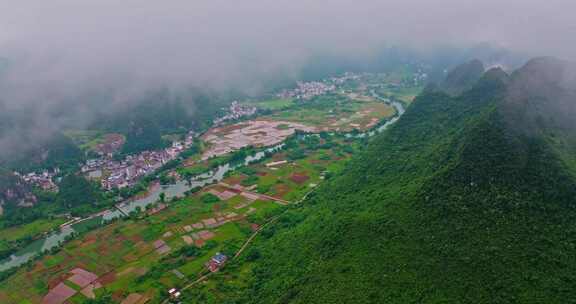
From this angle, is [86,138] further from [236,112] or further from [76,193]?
[76,193]

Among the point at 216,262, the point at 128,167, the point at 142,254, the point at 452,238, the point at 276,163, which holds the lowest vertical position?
the point at 128,167

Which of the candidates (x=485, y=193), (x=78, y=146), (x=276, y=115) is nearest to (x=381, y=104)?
(x=276, y=115)

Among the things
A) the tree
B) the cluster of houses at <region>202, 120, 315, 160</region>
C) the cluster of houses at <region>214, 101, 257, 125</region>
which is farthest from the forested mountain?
the cluster of houses at <region>214, 101, 257, 125</region>

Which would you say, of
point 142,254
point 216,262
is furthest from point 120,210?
point 216,262

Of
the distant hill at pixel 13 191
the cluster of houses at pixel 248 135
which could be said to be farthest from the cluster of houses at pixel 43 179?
the cluster of houses at pixel 248 135

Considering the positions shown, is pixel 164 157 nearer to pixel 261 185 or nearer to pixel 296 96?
pixel 261 185

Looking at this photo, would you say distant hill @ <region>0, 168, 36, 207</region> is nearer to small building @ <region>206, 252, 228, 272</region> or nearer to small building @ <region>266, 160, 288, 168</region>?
small building @ <region>206, 252, 228, 272</region>
